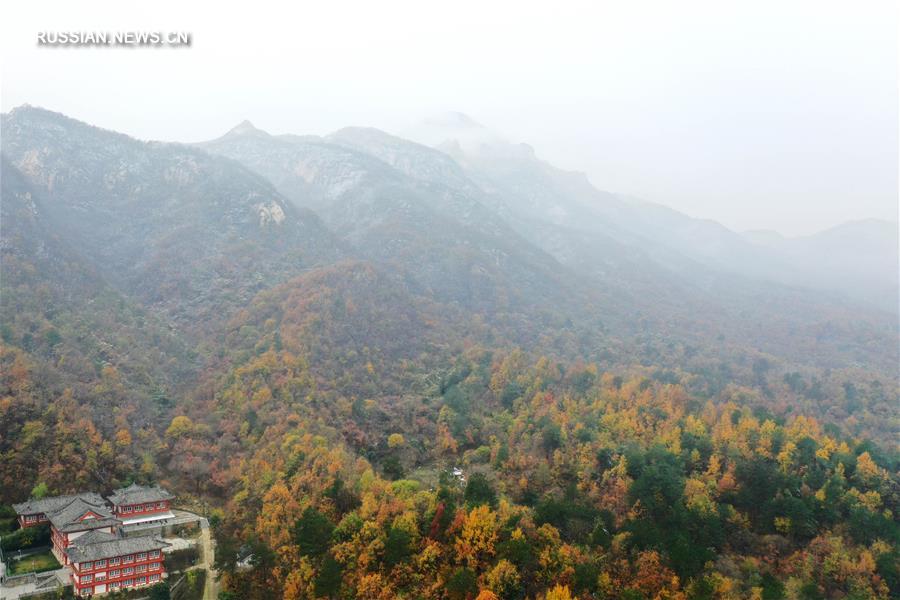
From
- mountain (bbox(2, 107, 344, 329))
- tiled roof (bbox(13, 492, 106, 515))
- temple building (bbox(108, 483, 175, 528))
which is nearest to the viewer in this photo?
tiled roof (bbox(13, 492, 106, 515))

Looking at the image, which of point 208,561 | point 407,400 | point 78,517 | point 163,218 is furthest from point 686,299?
point 78,517

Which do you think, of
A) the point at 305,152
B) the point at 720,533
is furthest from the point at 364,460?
the point at 305,152

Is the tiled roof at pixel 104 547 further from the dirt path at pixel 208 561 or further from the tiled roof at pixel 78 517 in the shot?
the dirt path at pixel 208 561

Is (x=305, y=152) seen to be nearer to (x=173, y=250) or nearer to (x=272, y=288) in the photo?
(x=173, y=250)

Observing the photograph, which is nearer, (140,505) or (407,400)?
(140,505)

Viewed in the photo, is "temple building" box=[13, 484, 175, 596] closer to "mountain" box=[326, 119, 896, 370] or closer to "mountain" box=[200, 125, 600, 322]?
"mountain" box=[200, 125, 600, 322]

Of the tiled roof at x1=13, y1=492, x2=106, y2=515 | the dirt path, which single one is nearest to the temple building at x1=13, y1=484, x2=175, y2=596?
the tiled roof at x1=13, y1=492, x2=106, y2=515

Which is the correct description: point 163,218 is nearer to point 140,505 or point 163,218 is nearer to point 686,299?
point 140,505
